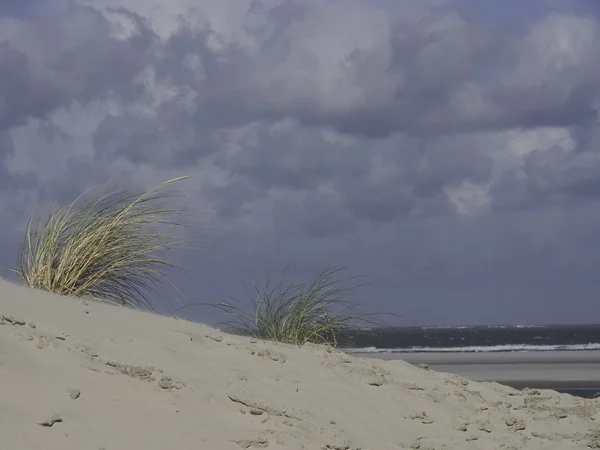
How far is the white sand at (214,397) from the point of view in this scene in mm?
4316

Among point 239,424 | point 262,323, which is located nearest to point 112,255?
point 262,323

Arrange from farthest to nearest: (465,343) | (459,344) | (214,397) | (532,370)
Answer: (465,343) < (459,344) < (532,370) < (214,397)

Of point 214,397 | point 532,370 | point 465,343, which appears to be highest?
point 465,343

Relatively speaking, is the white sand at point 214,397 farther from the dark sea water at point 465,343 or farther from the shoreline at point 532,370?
the shoreline at point 532,370

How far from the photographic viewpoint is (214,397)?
5.04m

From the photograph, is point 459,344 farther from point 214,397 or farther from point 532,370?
point 214,397

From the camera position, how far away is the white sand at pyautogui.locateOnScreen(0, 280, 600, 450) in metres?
4.32

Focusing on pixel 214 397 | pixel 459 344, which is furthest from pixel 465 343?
pixel 214 397

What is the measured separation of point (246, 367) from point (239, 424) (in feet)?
3.47

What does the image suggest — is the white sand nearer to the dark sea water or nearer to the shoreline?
the dark sea water

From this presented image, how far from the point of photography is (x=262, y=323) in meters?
8.12

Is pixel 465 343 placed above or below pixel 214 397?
above

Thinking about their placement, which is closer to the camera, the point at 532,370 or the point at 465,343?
the point at 532,370

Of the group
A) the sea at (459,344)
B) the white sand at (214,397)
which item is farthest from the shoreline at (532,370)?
the white sand at (214,397)
